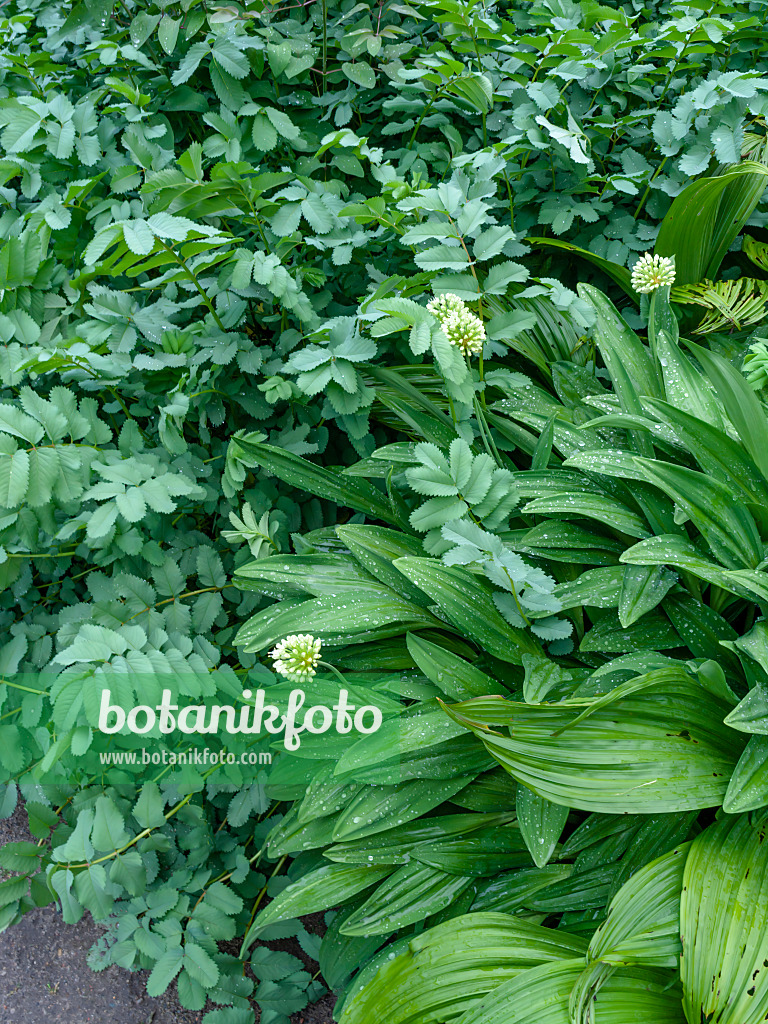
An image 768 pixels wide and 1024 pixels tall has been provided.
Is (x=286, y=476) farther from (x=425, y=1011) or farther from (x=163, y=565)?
(x=425, y=1011)

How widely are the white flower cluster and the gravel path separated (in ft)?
4.55

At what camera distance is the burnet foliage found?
1.32 metres

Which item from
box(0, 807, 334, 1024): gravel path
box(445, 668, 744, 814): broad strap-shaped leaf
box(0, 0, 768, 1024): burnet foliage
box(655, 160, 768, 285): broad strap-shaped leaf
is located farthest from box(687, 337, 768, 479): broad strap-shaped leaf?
box(0, 807, 334, 1024): gravel path

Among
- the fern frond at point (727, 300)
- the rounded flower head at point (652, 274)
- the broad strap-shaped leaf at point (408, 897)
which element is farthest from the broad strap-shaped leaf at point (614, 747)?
the fern frond at point (727, 300)

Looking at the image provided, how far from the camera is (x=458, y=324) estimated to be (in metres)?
1.32

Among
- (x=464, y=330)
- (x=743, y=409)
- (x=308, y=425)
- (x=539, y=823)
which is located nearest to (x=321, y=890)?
(x=539, y=823)

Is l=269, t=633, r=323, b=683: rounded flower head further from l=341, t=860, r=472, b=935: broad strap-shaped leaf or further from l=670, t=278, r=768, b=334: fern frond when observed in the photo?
l=670, t=278, r=768, b=334: fern frond

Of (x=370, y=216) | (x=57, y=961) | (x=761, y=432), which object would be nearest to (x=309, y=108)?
(x=370, y=216)

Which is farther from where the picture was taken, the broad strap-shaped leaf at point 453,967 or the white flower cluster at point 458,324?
the white flower cluster at point 458,324

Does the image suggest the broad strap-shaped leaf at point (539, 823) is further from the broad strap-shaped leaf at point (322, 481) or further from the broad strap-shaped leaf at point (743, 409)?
the broad strap-shaped leaf at point (743, 409)

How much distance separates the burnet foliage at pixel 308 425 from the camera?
132 cm

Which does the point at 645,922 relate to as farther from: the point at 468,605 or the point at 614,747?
the point at 468,605

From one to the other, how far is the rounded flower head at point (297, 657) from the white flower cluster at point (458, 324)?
587 mm

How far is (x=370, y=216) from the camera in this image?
1522 millimetres
